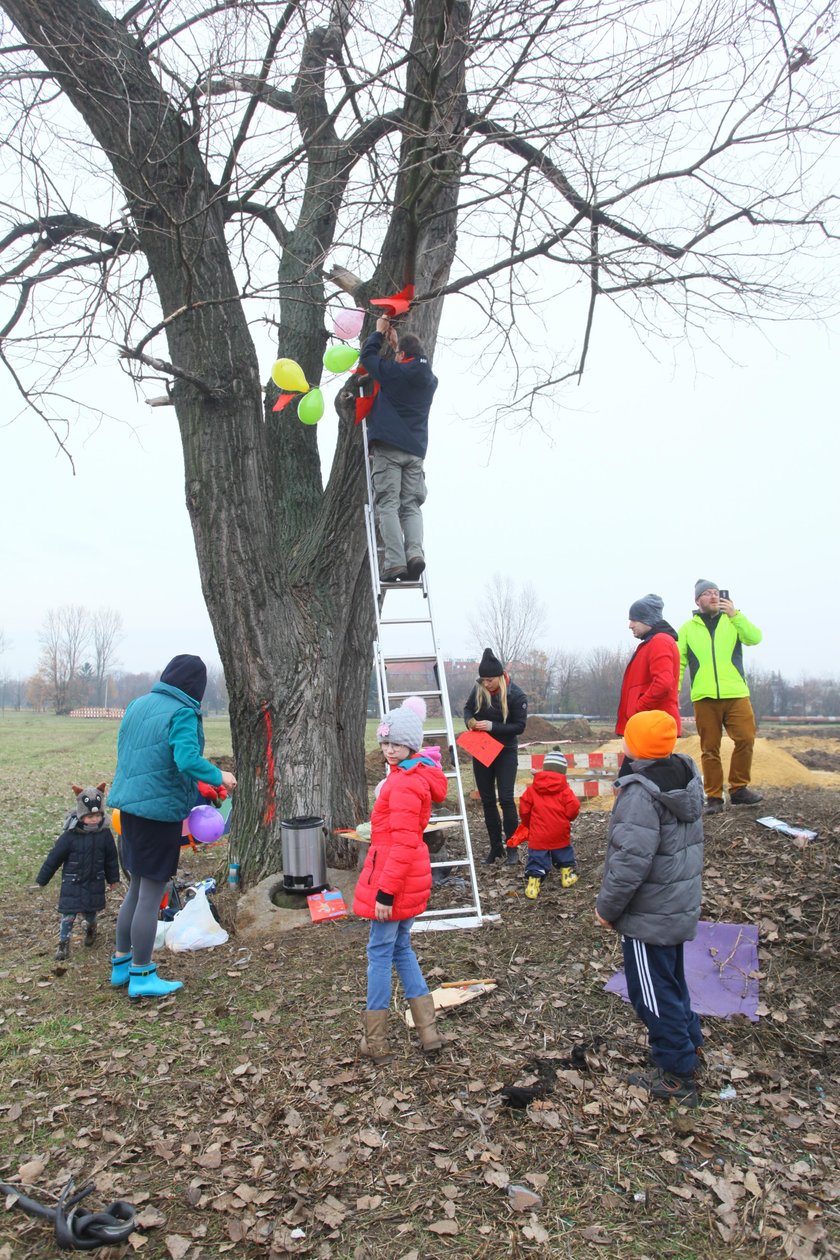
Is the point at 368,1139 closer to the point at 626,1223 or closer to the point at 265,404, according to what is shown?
the point at 626,1223

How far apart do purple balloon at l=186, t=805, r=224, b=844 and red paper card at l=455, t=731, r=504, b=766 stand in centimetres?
240

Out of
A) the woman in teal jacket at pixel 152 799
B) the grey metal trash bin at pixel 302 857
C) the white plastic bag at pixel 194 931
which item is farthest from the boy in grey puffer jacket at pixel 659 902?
the white plastic bag at pixel 194 931

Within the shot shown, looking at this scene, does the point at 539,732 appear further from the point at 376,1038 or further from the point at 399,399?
the point at 376,1038

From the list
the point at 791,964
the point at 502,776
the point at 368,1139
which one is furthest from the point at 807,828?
the point at 368,1139

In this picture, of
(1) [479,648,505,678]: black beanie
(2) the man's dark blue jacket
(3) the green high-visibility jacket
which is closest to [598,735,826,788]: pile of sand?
(3) the green high-visibility jacket

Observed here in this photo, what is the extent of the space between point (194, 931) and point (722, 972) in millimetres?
3456

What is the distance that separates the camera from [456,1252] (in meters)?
2.77

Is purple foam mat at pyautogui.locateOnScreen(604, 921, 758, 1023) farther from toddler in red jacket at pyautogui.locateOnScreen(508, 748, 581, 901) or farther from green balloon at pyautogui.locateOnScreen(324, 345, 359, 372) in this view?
green balloon at pyautogui.locateOnScreen(324, 345, 359, 372)

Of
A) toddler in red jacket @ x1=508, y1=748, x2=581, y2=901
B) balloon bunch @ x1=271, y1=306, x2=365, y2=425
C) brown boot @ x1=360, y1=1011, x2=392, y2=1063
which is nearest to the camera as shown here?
brown boot @ x1=360, y1=1011, x2=392, y2=1063

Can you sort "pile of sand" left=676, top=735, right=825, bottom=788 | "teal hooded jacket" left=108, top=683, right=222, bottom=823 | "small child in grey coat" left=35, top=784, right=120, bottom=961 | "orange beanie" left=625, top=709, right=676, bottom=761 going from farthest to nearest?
"pile of sand" left=676, top=735, right=825, bottom=788 < "small child in grey coat" left=35, top=784, right=120, bottom=961 < "teal hooded jacket" left=108, top=683, right=222, bottom=823 < "orange beanie" left=625, top=709, right=676, bottom=761

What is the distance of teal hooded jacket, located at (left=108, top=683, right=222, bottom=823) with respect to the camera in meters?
4.71

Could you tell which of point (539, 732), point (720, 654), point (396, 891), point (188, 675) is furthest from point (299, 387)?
point (539, 732)

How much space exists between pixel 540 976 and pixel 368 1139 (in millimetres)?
1779

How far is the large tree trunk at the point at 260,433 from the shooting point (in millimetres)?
5852
